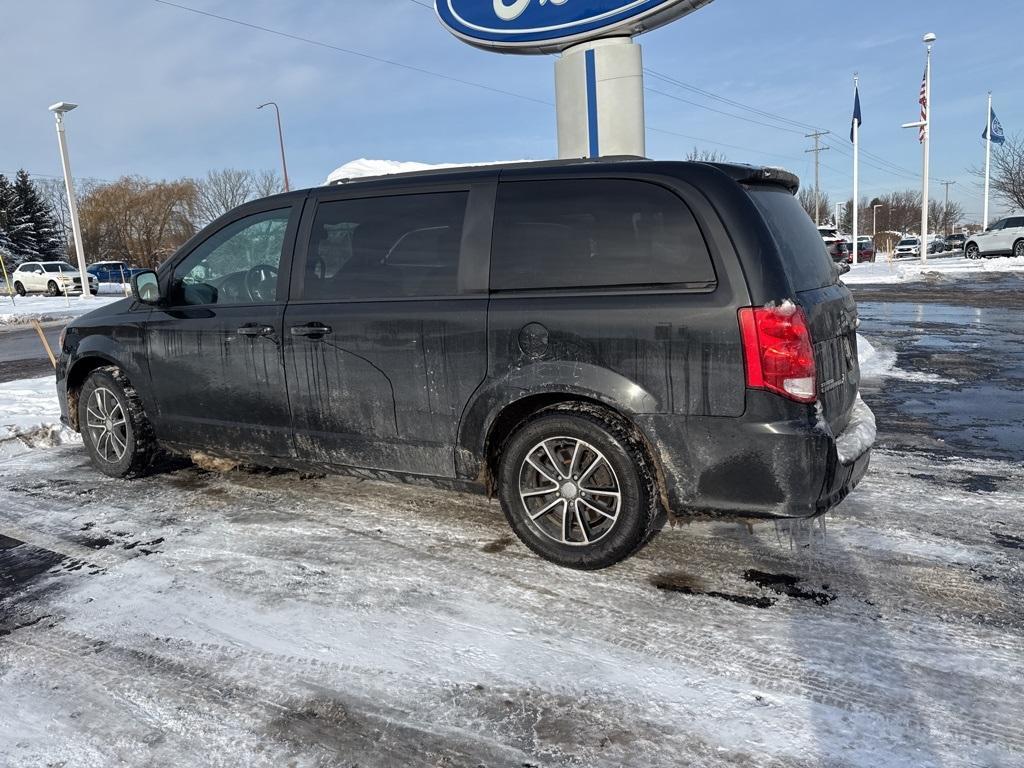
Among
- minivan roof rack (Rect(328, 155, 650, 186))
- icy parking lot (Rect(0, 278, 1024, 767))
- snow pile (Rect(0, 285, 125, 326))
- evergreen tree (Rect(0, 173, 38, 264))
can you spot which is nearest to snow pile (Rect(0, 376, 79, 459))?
icy parking lot (Rect(0, 278, 1024, 767))

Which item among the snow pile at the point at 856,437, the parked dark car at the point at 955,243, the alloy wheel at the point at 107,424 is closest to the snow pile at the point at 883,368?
the snow pile at the point at 856,437

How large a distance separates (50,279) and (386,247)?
3965cm

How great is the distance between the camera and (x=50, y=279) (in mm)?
36469

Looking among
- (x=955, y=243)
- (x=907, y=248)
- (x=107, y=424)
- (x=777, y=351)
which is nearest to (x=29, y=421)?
(x=107, y=424)

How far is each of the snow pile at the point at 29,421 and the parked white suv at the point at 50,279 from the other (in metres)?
31.3

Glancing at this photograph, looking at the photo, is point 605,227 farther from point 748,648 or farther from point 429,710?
point 429,710

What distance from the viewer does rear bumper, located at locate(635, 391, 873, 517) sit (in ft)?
10.1

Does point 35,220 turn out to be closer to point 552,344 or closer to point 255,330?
point 255,330

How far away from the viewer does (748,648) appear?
111 inches

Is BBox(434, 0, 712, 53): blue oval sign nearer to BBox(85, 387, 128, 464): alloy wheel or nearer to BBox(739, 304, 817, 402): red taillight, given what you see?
BBox(739, 304, 817, 402): red taillight

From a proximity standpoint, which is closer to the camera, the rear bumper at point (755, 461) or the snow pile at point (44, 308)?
the rear bumper at point (755, 461)

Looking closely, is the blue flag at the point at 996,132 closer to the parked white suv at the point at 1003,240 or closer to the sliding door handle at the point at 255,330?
the parked white suv at the point at 1003,240

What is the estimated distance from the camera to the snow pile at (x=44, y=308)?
23.9 metres

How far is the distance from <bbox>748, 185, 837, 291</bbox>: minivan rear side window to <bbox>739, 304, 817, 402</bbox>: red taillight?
0.26 m
